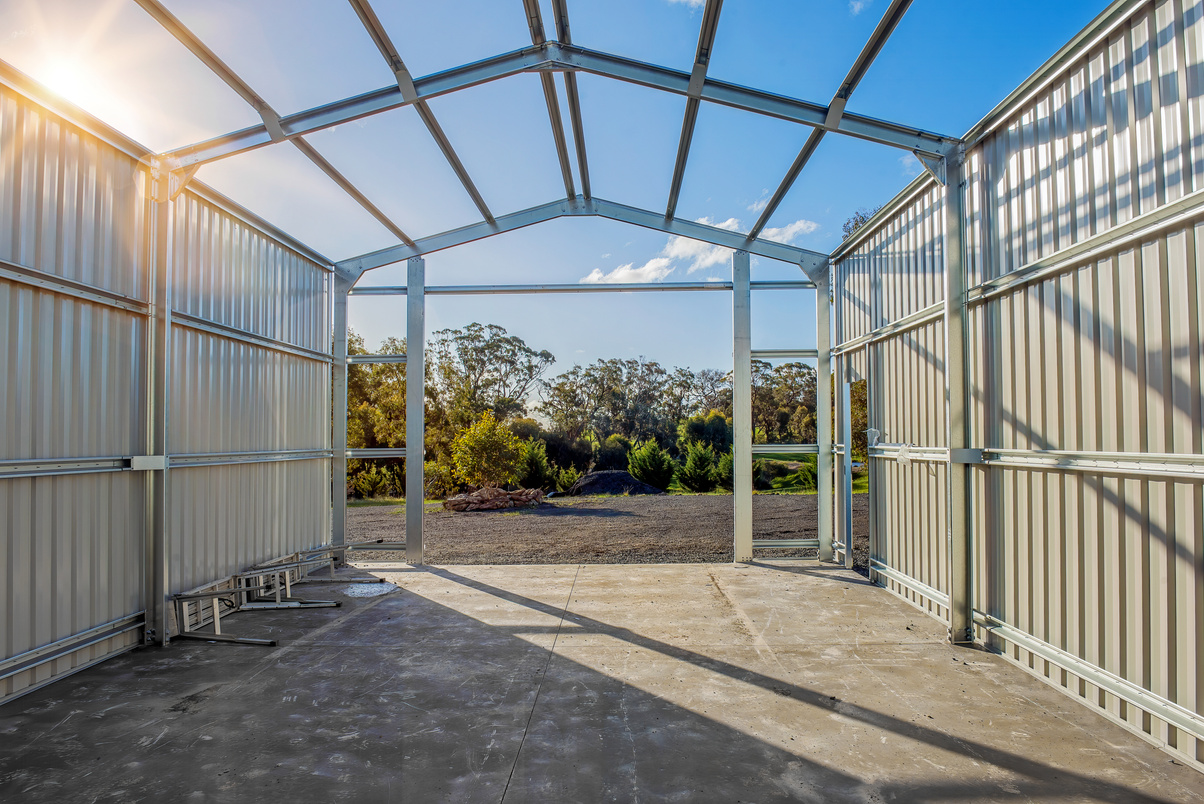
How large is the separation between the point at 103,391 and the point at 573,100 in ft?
16.3

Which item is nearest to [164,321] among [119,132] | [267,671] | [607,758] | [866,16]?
[119,132]

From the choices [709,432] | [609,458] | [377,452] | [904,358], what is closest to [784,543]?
[904,358]

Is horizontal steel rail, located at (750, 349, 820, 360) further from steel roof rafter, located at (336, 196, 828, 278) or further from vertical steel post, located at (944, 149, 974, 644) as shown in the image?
vertical steel post, located at (944, 149, 974, 644)

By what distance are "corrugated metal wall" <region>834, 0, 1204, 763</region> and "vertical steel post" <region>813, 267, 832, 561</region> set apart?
364 centimetres

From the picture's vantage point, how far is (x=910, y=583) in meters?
6.80

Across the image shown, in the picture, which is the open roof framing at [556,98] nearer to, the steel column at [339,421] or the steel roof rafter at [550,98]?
the steel roof rafter at [550,98]

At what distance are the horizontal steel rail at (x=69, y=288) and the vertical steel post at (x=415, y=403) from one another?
3.93m

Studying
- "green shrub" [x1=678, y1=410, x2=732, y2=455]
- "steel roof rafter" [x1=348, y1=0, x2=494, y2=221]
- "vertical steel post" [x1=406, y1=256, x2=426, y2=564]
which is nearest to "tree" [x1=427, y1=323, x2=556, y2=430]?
"green shrub" [x1=678, y1=410, x2=732, y2=455]

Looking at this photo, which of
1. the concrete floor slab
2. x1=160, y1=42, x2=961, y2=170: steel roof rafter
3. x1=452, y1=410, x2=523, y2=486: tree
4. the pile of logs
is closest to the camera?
the concrete floor slab

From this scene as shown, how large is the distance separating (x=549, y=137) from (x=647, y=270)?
54.0 ft

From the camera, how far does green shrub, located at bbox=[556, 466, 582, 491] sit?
22.8 meters

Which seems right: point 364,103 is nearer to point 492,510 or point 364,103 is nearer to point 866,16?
point 866,16

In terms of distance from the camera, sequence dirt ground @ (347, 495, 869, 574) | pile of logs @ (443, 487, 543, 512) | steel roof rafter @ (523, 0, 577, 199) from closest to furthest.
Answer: steel roof rafter @ (523, 0, 577, 199), dirt ground @ (347, 495, 869, 574), pile of logs @ (443, 487, 543, 512)

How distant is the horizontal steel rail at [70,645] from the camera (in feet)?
14.1
